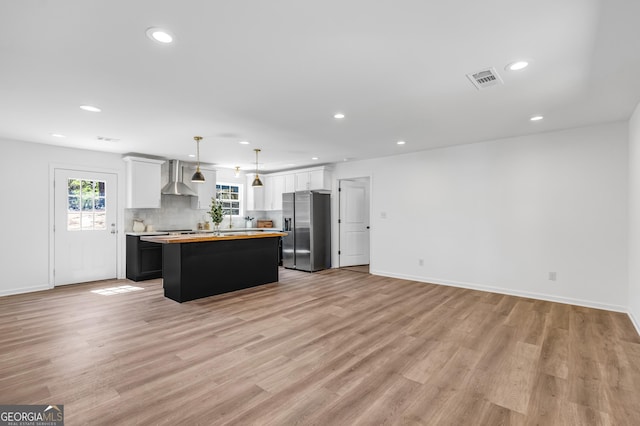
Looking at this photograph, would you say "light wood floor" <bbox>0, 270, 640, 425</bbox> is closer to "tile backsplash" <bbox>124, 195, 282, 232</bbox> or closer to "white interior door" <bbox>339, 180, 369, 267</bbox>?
"tile backsplash" <bbox>124, 195, 282, 232</bbox>

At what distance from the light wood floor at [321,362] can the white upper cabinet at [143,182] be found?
2.27 meters

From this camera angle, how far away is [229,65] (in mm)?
2500

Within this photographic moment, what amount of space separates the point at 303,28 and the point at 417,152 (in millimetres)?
4482

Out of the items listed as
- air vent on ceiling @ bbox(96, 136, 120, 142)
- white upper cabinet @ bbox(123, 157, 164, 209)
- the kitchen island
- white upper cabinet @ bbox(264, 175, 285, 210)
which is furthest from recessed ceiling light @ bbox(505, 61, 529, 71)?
white upper cabinet @ bbox(123, 157, 164, 209)

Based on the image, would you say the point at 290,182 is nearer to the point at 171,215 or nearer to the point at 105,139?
the point at 171,215

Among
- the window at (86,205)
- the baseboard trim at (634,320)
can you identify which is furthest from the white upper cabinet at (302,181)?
the baseboard trim at (634,320)

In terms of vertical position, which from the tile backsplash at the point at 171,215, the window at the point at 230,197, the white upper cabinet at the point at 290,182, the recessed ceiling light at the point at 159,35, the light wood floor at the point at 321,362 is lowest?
the light wood floor at the point at 321,362

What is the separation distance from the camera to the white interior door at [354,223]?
7414 millimetres

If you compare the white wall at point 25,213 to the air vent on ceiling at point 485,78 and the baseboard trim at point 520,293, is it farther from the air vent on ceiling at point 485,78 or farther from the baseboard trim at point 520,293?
the air vent on ceiling at point 485,78

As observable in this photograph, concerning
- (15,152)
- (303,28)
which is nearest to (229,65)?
(303,28)

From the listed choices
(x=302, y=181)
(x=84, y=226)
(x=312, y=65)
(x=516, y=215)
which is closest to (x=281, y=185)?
(x=302, y=181)

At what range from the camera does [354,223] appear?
7.61m

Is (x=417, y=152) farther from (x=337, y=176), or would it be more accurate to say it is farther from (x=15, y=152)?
(x=15, y=152)

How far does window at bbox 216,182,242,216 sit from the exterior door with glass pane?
241 cm
